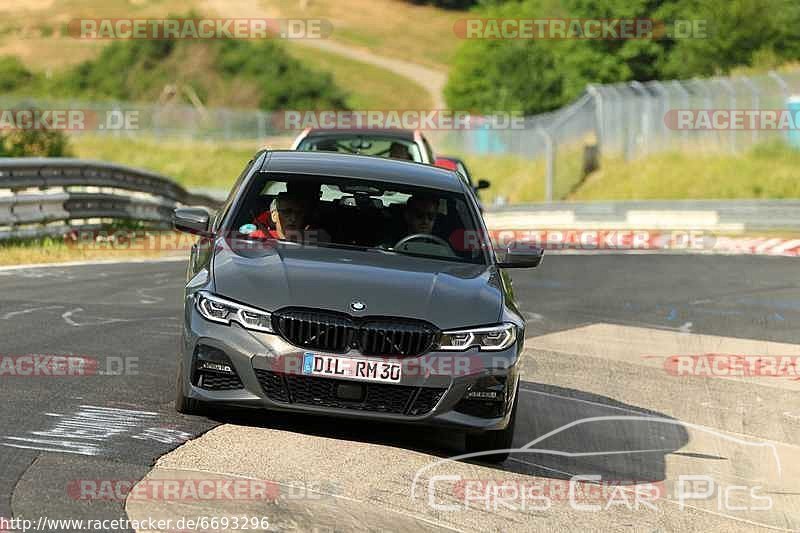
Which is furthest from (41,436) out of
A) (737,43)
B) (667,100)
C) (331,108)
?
(331,108)

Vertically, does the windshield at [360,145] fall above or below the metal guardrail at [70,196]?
above

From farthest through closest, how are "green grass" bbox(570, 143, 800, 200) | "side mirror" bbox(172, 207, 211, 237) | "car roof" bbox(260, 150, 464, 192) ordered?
"green grass" bbox(570, 143, 800, 200), "car roof" bbox(260, 150, 464, 192), "side mirror" bbox(172, 207, 211, 237)

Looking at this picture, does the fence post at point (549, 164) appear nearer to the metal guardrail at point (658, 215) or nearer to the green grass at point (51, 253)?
the metal guardrail at point (658, 215)

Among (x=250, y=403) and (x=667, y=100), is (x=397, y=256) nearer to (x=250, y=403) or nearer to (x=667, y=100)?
(x=250, y=403)

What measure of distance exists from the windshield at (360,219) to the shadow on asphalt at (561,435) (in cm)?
104

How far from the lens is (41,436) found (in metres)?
7.64

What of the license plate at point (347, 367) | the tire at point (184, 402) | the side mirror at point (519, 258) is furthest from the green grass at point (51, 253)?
the license plate at point (347, 367)

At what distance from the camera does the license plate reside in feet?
25.7

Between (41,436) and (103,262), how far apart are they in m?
12.3

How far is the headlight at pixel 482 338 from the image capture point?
8.01 meters

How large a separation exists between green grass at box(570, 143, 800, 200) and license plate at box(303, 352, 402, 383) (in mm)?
32375

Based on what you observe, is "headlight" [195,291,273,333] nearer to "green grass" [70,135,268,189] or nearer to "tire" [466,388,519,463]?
"tire" [466,388,519,463]

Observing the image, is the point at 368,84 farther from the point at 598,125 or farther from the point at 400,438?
the point at 400,438

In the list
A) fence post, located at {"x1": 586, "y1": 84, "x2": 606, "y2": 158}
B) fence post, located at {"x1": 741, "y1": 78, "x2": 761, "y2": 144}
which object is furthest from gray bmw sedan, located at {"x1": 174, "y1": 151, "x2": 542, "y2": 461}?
fence post, located at {"x1": 586, "y1": 84, "x2": 606, "y2": 158}
